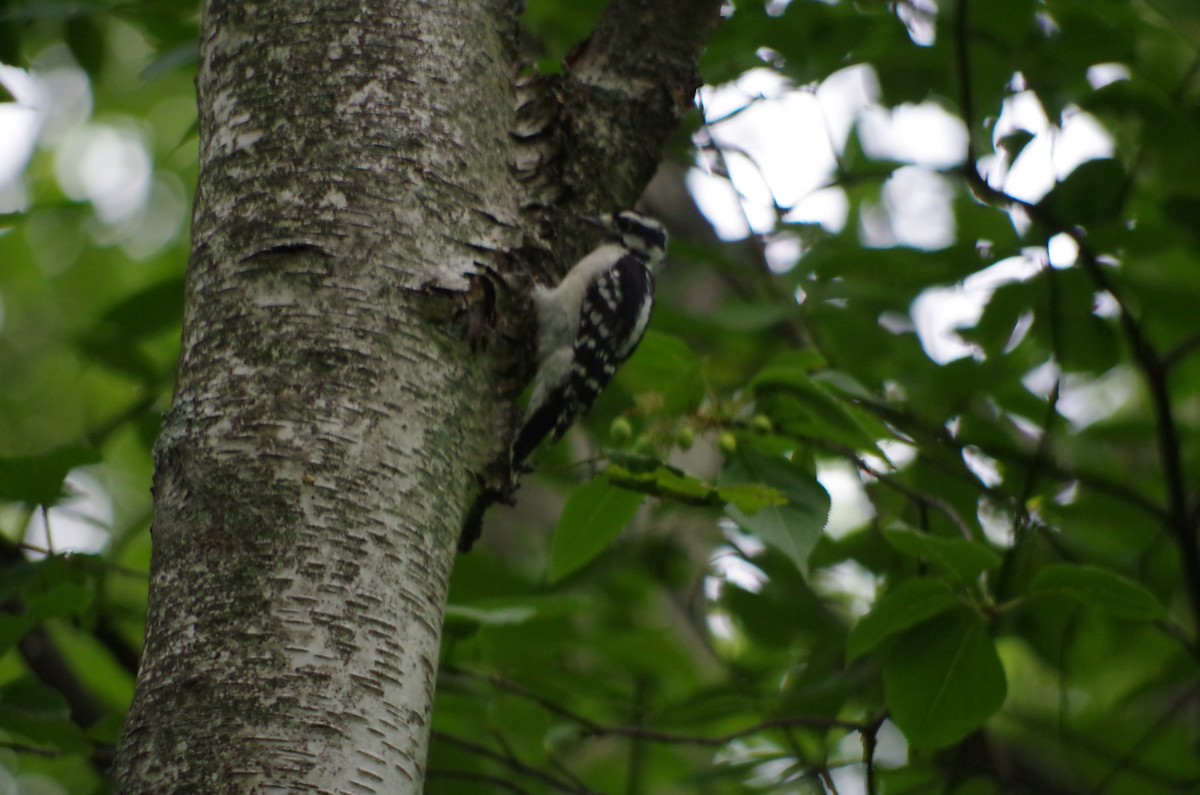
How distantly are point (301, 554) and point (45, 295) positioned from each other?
826 cm

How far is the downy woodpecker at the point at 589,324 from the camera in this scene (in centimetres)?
327

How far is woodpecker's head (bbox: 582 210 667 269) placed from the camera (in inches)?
165

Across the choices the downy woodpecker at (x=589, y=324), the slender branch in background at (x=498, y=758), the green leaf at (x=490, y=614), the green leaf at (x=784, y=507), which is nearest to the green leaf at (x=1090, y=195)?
the downy woodpecker at (x=589, y=324)

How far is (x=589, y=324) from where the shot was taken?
159 inches

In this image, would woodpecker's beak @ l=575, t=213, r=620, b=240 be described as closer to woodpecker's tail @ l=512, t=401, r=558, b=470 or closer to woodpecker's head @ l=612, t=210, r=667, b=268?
woodpecker's tail @ l=512, t=401, r=558, b=470

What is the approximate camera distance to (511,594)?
3898 mm

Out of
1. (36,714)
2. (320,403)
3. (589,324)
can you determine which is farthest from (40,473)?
(589,324)

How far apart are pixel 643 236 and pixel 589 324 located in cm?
92

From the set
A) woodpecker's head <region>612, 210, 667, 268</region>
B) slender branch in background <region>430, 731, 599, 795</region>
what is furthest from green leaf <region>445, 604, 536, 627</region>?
woodpecker's head <region>612, 210, 667, 268</region>

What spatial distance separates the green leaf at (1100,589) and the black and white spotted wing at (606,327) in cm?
139

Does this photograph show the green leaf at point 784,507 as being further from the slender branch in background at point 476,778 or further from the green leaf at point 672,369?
the slender branch in background at point 476,778

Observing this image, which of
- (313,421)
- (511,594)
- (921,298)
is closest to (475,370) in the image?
(313,421)

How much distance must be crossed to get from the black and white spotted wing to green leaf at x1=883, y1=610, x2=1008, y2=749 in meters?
1.27

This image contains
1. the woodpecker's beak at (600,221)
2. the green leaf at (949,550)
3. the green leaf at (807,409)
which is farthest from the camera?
the woodpecker's beak at (600,221)
